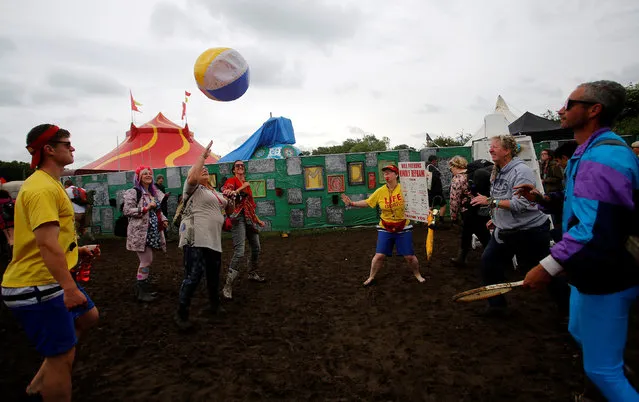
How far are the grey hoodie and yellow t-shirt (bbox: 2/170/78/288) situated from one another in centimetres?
383

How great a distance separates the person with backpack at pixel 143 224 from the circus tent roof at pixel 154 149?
12349mm

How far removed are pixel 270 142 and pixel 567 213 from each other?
1491 cm

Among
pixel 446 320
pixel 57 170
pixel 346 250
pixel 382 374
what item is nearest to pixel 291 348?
pixel 382 374

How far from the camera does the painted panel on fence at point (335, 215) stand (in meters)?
11.9

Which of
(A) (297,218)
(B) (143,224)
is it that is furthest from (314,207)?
(B) (143,224)

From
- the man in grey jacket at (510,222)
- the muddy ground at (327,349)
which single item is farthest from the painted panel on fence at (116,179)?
the man in grey jacket at (510,222)

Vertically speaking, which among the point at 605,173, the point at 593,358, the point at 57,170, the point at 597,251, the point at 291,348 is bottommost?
the point at 291,348

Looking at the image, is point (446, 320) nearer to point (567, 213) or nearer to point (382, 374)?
point (382, 374)

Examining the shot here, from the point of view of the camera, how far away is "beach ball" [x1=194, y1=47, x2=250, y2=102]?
4.82m

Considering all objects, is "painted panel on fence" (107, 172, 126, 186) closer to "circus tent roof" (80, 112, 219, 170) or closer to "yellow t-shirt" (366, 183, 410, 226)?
"circus tent roof" (80, 112, 219, 170)

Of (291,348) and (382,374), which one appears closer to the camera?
(382,374)

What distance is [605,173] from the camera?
1.79 m

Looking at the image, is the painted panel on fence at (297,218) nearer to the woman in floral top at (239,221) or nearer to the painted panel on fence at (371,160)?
the painted panel on fence at (371,160)

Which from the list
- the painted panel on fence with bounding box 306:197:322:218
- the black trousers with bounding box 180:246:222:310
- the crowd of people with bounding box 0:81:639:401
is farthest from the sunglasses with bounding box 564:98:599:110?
the painted panel on fence with bounding box 306:197:322:218
